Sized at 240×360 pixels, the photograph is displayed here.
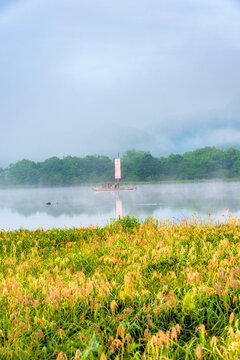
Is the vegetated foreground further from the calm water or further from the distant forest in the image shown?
the distant forest

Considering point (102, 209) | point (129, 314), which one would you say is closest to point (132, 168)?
point (102, 209)

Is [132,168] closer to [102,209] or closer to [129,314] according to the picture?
[102,209]

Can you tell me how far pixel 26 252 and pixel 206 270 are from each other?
11.0ft

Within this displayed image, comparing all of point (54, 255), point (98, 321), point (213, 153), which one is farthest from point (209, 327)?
point (213, 153)

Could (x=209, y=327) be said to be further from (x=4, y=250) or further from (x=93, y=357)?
(x=4, y=250)

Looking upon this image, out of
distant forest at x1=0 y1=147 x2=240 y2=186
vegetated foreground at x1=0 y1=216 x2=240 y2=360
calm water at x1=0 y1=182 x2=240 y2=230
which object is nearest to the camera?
vegetated foreground at x1=0 y1=216 x2=240 y2=360

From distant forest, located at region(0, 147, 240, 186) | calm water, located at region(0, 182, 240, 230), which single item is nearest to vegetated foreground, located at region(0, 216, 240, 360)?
calm water, located at region(0, 182, 240, 230)

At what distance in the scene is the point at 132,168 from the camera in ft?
279

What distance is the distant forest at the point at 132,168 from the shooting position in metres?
84.9

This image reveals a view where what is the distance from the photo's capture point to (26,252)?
5750 millimetres

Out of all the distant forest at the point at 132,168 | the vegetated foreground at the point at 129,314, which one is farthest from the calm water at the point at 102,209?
the distant forest at the point at 132,168

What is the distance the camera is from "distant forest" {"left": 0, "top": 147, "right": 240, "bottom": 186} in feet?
279

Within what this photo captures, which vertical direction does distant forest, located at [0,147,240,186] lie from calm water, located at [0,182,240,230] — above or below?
above

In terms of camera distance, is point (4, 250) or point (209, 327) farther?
point (4, 250)
